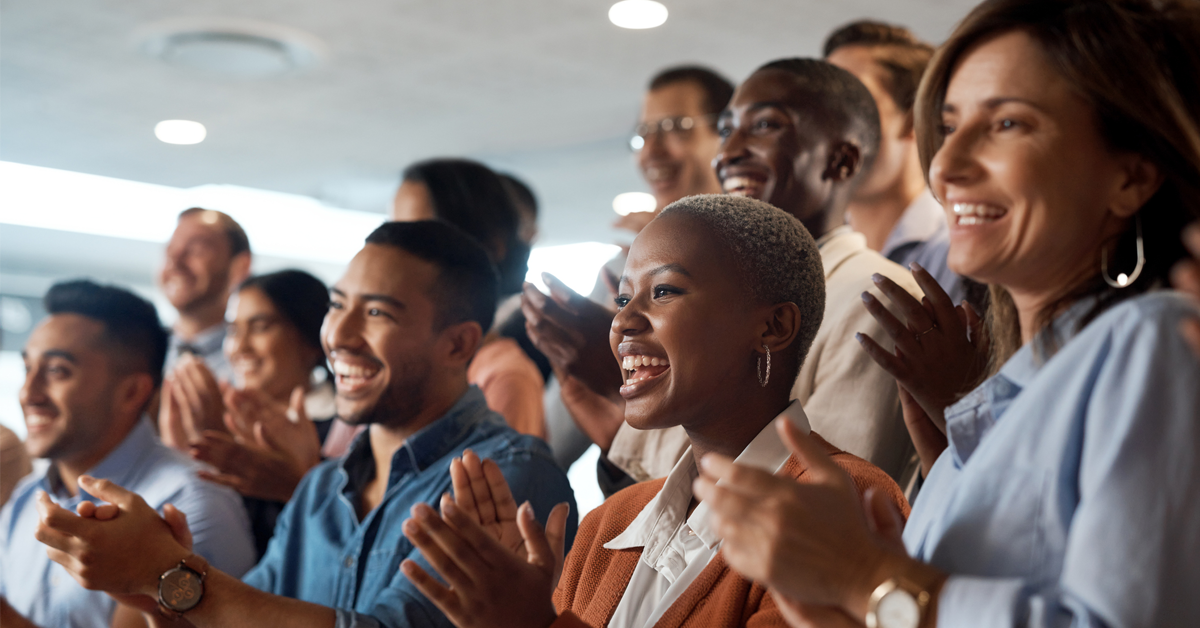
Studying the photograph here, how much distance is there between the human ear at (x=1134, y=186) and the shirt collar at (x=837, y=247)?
106 cm

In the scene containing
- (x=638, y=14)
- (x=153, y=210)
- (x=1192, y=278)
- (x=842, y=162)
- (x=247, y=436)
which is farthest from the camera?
(x=153, y=210)

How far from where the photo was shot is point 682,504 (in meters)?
1.47

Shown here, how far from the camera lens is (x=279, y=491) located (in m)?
2.48

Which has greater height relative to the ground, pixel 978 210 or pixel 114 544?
pixel 978 210

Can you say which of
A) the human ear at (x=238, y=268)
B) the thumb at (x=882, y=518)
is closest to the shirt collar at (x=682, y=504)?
the thumb at (x=882, y=518)

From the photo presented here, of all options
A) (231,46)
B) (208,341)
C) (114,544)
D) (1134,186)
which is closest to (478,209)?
(208,341)

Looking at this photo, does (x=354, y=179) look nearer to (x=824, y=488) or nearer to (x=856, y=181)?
(x=856, y=181)

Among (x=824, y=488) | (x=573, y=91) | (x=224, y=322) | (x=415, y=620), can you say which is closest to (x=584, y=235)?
(x=573, y=91)

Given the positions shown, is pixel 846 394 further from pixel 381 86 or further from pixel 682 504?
pixel 381 86

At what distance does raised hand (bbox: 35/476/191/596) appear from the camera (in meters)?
1.65

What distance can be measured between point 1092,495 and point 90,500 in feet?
7.49

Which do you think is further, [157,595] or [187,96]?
[187,96]

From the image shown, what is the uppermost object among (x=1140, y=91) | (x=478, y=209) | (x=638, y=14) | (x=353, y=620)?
(x=638, y=14)

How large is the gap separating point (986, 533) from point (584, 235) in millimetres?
9213
